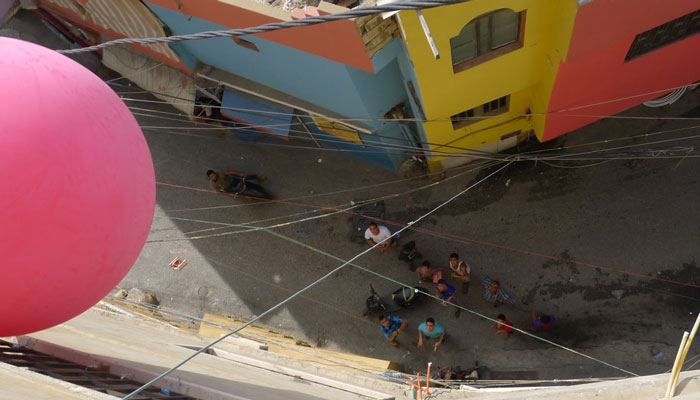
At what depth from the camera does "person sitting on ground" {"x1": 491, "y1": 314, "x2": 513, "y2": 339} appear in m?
10.8

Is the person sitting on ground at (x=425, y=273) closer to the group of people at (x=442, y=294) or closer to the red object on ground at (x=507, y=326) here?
the group of people at (x=442, y=294)

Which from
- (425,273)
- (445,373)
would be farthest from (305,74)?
(445,373)

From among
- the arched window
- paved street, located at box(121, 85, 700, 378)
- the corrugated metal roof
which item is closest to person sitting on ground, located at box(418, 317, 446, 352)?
paved street, located at box(121, 85, 700, 378)

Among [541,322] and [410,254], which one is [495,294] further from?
[410,254]

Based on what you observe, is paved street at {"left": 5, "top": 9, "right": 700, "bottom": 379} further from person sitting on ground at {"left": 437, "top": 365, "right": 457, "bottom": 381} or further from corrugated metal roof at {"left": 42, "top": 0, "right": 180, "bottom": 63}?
corrugated metal roof at {"left": 42, "top": 0, "right": 180, "bottom": 63}

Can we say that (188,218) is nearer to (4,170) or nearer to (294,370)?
(294,370)

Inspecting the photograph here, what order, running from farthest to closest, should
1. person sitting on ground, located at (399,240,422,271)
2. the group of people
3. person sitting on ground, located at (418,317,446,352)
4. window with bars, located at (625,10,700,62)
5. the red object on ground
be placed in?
person sitting on ground, located at (399,240,422,271) < the group of people < person sitting on ground, located at (418,317,446,352) < the red object on ground < window with bars, located at (625,10,700,62)

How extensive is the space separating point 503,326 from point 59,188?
874 centimetres

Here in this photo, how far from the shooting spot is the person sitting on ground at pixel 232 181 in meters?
13.2

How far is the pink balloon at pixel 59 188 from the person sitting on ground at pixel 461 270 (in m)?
7.10

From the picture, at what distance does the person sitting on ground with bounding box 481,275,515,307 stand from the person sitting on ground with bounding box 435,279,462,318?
0.61 meters

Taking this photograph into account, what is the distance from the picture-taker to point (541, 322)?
10875mm

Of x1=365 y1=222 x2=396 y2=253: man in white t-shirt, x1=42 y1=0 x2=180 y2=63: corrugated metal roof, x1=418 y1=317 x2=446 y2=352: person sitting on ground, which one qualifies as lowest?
x1=418 y1=317 x2=446 y2=352: person sitting on ground

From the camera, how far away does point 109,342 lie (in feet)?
20.5
